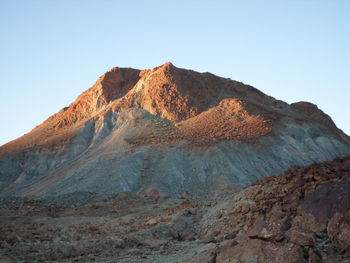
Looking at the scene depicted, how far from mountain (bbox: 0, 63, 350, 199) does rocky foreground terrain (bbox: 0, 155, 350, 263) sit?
2320 cm

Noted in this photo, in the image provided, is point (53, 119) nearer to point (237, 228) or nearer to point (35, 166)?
point (35, 166)

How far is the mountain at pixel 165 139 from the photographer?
161ft

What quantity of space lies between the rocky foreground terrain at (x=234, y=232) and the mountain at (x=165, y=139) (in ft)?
76.1

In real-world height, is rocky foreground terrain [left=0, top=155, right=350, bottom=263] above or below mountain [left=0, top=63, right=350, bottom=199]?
below

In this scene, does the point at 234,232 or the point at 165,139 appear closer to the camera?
the point at 234,232

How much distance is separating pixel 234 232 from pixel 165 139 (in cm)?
4032

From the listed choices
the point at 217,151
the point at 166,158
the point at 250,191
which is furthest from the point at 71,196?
the point at 250,191

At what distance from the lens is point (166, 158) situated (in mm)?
51531

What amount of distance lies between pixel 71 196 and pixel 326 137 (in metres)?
39.5

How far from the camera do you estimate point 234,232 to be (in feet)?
54.0

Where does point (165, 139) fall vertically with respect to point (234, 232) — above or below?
above

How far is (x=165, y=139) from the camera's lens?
56594 mm

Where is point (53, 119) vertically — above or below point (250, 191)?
above

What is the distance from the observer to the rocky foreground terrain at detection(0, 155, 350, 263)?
10.9 m
